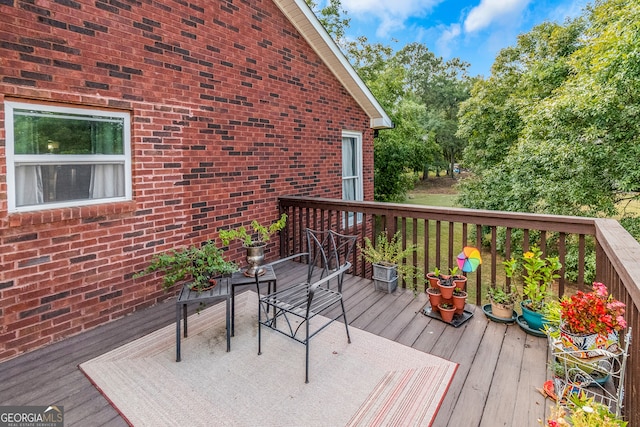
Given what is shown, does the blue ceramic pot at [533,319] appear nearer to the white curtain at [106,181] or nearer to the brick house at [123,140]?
the brick house at [123,140]

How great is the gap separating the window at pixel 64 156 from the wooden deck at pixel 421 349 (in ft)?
4.02

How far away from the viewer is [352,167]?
273 inches

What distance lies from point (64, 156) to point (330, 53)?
428 centimetres

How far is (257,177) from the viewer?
465 centimetres

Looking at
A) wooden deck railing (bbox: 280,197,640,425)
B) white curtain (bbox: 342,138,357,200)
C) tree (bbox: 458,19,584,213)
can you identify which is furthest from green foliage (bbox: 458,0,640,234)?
white curtain (bbox: 342,138,357,200)

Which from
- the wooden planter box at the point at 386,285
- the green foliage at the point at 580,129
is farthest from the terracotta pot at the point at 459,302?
the green foliage at the point at 580,129

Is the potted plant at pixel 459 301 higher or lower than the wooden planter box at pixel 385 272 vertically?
lower

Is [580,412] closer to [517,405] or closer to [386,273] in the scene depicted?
[517,405]

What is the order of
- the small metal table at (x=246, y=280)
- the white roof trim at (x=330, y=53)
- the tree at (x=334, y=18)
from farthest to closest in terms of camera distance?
the tree at (x=334, y=18), the white roof trim at (x=330, y=53), the small metal table at (x=246, y=280)

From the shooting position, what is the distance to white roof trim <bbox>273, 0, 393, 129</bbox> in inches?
193

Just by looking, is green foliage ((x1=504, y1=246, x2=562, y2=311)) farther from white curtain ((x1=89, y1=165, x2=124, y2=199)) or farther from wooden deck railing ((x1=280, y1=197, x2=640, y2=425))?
white curtain ((x1=89, y1=165, x2=124, y2=199))

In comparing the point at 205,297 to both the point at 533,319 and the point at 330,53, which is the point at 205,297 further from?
the point at 330,53

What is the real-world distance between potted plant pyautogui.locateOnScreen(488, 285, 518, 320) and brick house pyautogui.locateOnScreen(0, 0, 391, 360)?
310cm

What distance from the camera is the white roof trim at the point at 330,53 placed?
491 cm
